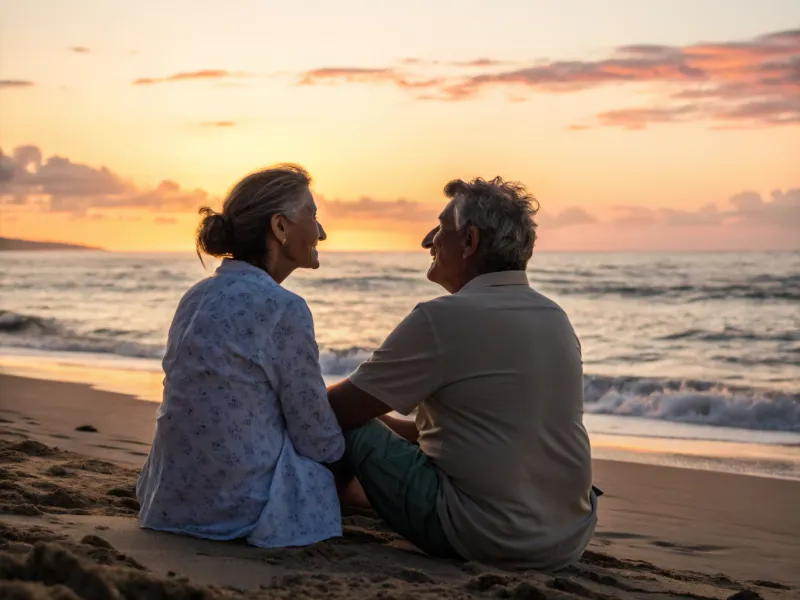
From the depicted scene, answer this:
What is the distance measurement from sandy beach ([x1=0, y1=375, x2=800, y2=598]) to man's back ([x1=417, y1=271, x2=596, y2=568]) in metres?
0.15

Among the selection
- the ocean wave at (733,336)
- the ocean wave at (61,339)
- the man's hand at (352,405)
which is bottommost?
the ocean wave at (61,339)

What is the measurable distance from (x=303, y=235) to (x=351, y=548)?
1.14 m

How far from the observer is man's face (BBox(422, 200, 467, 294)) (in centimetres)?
355

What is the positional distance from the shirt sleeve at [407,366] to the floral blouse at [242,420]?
20 cm

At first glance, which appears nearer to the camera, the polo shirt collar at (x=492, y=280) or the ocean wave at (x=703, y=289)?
the polo shirt collar at (x=492, y=280)

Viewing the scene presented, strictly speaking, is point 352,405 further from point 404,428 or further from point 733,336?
point 733,336

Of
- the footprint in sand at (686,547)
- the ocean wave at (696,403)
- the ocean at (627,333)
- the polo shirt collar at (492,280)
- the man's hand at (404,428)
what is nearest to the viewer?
the polo shirt collar at (492,280)

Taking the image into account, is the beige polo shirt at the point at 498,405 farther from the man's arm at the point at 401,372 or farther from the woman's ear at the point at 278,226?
the woman's ear at the point at 278,226

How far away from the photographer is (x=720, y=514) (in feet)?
18.2

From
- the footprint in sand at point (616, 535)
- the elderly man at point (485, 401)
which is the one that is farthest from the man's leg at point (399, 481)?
the footprint in sand at point (616, 535)

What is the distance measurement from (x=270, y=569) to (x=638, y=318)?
760 inches

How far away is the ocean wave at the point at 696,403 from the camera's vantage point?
9.49 m

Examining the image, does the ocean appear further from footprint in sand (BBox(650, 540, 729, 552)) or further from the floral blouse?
the floral blouse

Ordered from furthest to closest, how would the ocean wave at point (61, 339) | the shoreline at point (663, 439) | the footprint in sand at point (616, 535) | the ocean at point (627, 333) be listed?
the ocean wave at point (61, 339) < the ocean at point (627, 333) < the shoreline at point (663, 439) < the footprint in sand at point (616, 535)
